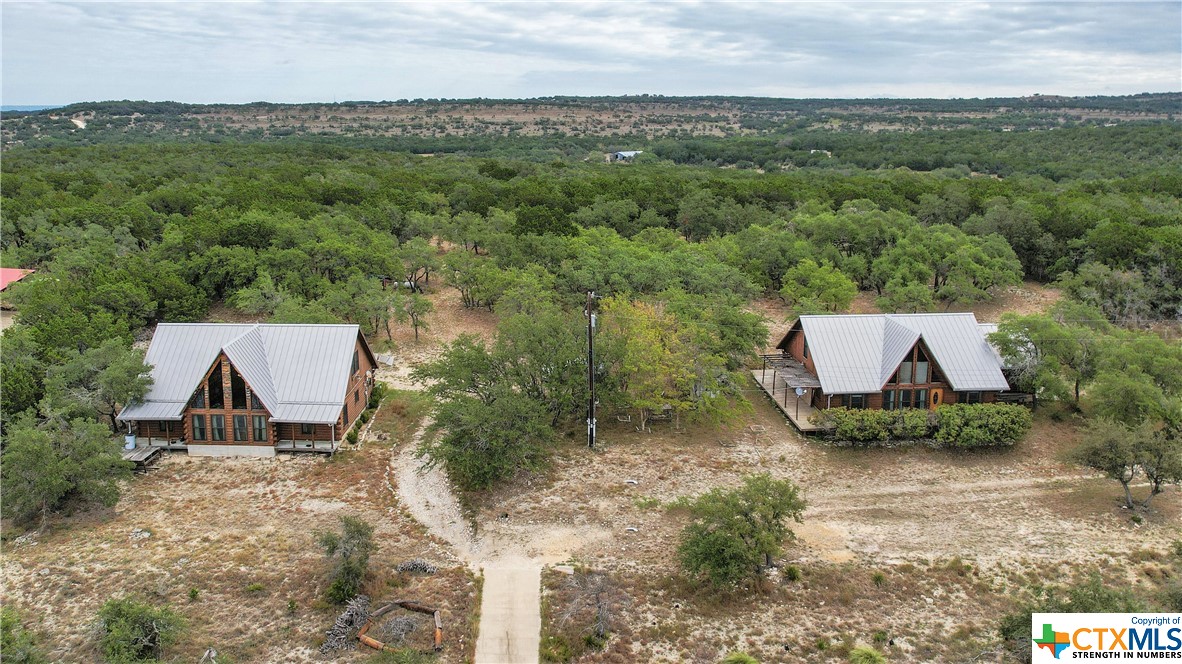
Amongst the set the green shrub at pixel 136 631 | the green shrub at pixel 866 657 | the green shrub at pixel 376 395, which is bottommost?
the green shrub at pixel 866 657

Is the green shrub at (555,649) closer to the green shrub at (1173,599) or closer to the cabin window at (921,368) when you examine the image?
the green shrub at (1173,599)

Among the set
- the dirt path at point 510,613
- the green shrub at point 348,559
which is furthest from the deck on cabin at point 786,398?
the green shrub at point 348,559

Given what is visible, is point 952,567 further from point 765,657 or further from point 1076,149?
point 1076,149

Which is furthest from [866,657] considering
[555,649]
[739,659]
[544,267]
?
[544,267]

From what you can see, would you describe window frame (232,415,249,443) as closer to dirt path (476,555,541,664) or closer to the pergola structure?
dirt path (476,555,541,664)

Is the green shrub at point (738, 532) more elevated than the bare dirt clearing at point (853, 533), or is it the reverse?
the green shrub at point (738, 532)
